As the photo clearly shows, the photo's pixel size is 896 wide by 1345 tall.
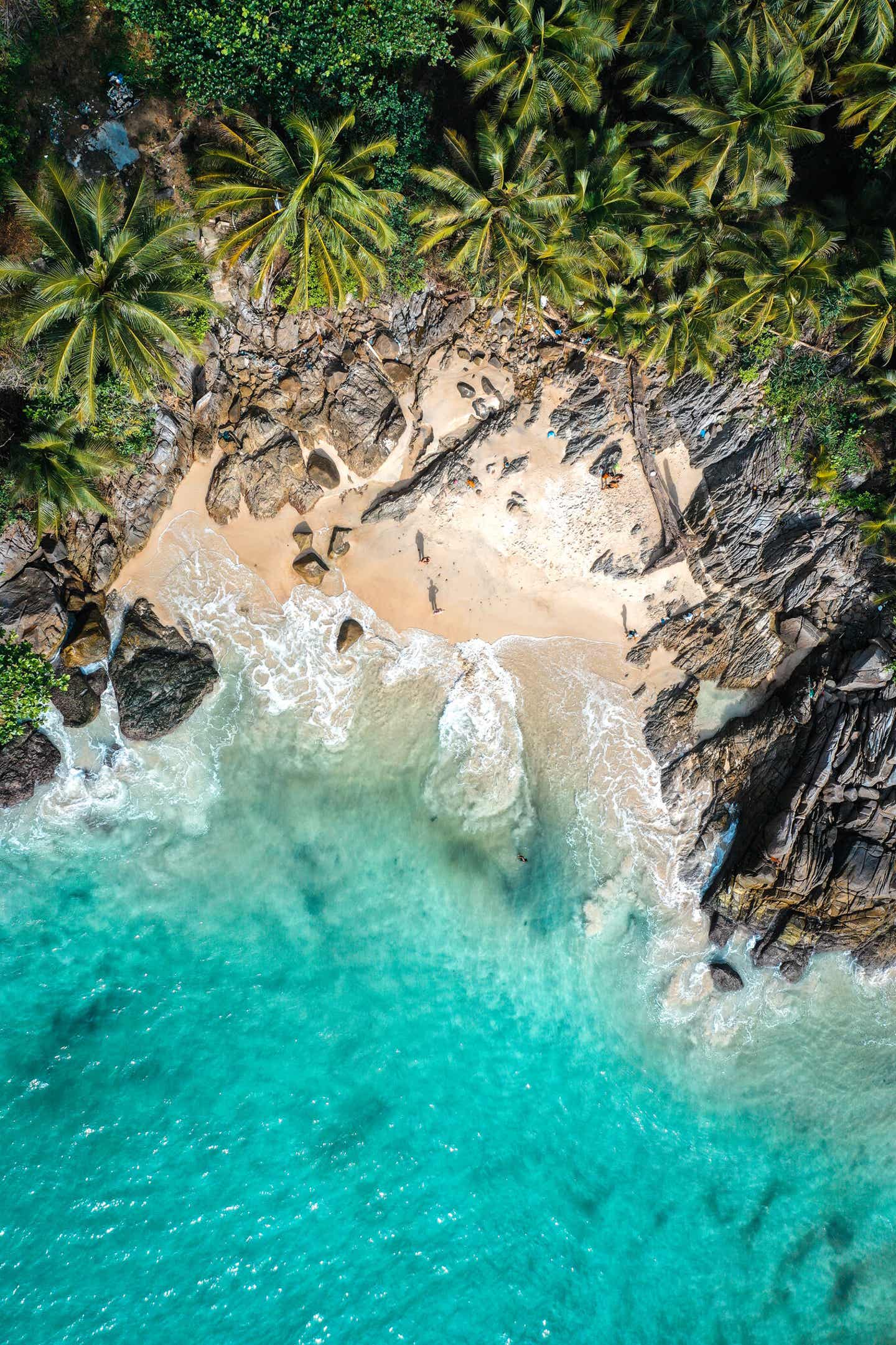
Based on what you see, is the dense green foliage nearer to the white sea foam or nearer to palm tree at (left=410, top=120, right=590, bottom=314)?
palm tree at (left=410, top=120, right=590, bottom=314)

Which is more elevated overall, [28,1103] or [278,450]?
[278,450]

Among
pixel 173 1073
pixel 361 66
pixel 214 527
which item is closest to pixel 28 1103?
pixel 173 1073

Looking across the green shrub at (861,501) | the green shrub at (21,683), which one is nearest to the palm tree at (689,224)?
the green shrub at (861,501)

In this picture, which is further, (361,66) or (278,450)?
(278,450)

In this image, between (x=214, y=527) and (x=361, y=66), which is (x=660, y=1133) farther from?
(x=361, y=66)

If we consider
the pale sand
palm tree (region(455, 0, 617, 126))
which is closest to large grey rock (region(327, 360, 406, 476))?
the pale sand

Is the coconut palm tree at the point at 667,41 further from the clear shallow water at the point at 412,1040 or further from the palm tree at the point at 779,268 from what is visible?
the clear shallow water at the point at 412,1040
